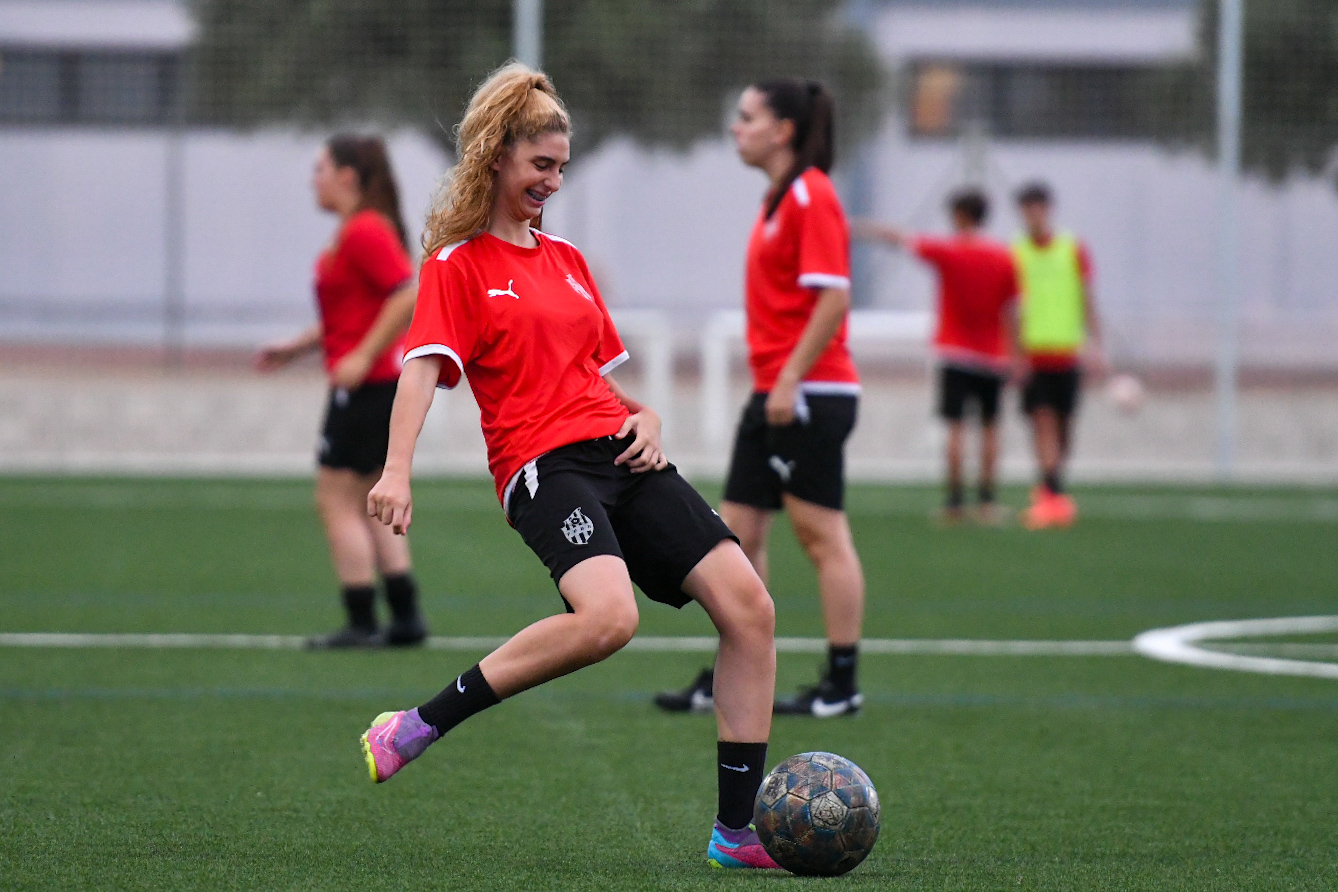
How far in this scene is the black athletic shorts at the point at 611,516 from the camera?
12.6 ft

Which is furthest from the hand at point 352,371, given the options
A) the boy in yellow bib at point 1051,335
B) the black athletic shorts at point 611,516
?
the boy in yellow bib at point 1051,335

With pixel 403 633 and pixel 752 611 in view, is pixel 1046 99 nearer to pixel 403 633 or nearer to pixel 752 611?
pixel 403 633

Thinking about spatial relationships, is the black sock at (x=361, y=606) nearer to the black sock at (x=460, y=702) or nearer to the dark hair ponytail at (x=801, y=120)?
the dark hair ponytail at (x=801, y=120)

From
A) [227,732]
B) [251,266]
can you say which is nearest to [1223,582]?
[227,732]

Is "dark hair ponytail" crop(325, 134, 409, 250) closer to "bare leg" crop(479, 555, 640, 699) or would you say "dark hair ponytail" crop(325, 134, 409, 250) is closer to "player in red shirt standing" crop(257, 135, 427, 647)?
"player in red shirt standing" crop(257, 135, 427, 647)

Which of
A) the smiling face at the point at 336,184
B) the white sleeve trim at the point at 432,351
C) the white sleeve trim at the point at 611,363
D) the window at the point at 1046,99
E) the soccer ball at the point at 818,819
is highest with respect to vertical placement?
the window at the point at 1046,99

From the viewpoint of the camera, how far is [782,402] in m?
5.56

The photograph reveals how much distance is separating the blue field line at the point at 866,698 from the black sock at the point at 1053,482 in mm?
5821

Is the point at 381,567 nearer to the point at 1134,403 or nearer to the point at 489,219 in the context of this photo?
the point at 489,219

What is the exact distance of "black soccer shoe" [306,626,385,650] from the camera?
23.2 feet

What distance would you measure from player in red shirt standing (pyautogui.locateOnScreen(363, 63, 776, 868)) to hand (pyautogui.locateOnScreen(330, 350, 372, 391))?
2.72 meters

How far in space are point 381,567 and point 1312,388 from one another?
12703 mm

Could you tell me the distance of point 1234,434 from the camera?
1625 cm

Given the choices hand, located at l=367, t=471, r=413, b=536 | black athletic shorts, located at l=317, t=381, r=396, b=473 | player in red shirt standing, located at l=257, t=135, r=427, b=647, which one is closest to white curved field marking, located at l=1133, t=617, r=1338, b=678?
player in red shirt standing, located at l=257, t=135, r=427, b=647
